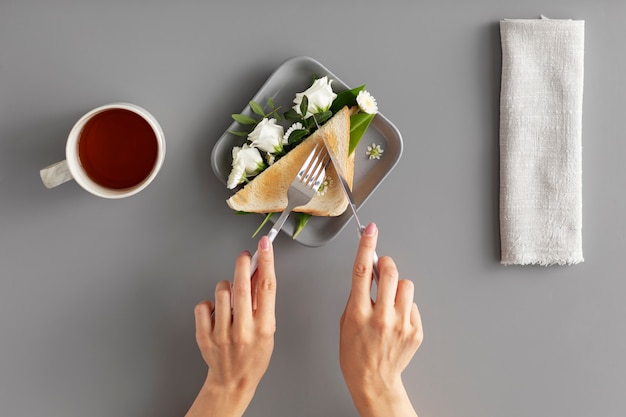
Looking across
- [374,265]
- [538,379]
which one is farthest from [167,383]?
[538,379]

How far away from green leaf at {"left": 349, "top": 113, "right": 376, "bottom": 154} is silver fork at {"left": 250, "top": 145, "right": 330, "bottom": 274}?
45mm

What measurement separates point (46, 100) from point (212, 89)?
242 mm

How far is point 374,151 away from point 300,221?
0.15 m

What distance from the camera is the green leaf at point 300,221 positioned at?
0.78 metres

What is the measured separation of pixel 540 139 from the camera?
0.81m

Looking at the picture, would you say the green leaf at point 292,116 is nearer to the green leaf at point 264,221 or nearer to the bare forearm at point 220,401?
the green leaf at point 264,221

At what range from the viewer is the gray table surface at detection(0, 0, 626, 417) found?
0.80 meters

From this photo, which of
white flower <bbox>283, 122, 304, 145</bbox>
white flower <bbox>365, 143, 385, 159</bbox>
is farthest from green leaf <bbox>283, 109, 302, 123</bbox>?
white flower <bbox>365, 143, 385, 159</bbox>

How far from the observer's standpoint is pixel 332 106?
769 mm

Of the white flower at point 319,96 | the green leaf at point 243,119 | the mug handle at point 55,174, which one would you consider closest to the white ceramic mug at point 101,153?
the mug handle at point 55,174

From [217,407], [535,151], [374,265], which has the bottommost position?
[217,407]

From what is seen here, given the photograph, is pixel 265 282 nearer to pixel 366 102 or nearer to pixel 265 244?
pixel 265 244

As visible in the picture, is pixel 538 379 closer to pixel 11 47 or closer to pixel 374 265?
pixel 374 265

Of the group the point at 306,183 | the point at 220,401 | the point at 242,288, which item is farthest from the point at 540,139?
the point at 220,401
